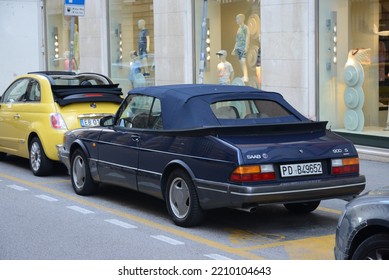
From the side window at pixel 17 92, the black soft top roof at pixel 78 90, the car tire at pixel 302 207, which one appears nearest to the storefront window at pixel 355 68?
the black soft top roof at pixel 78 90

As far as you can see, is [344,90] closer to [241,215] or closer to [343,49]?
[343,49]

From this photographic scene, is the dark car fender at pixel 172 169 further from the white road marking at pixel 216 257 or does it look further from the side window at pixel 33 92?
the side window at pixel 33 92

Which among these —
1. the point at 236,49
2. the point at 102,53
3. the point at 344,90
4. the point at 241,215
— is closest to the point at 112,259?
the point at 241,215

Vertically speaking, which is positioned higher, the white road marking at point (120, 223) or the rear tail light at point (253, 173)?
the rear tail light at point (253, 173)

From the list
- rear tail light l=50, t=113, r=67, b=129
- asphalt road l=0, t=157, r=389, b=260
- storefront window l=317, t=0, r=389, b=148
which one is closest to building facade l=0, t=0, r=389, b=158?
storefront window l=317, t=0, r=389, b=148

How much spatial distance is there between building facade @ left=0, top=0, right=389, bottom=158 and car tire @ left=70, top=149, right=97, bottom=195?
16.0 feet

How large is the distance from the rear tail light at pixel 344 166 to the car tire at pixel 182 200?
1475mm

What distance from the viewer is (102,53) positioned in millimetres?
23188

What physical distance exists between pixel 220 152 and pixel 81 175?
3.37m

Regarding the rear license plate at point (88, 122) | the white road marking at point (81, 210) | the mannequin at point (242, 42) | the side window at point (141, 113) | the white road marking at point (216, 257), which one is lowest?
the white road marking at point (216, 257)

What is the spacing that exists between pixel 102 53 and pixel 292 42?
8668 millimetres

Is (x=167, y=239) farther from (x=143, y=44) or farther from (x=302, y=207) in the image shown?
(x=143, y=44)

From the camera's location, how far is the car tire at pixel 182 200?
868cm

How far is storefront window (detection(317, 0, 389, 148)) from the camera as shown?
574 inches
